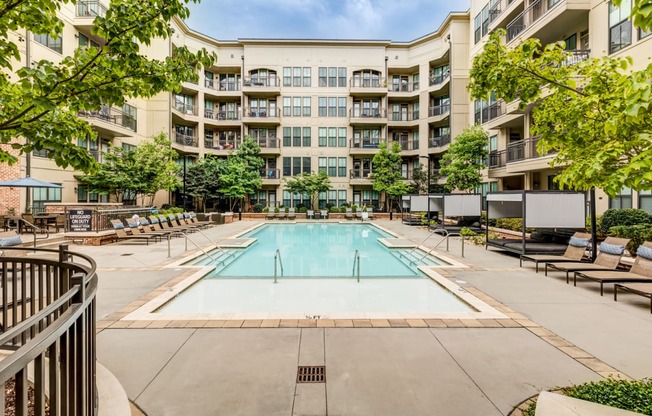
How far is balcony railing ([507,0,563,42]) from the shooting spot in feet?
57.1

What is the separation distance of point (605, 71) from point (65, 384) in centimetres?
625

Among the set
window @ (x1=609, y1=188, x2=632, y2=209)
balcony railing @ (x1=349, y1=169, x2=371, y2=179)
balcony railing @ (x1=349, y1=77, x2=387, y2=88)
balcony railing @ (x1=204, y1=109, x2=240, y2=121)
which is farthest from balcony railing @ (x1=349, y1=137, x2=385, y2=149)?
window @ (x1=609, y1=188, x2=632, y2=209)

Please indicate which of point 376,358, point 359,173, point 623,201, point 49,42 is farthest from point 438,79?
point 376,358

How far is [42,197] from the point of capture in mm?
19656

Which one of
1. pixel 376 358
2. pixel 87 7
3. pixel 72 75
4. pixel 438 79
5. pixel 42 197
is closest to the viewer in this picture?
pixel 72 75

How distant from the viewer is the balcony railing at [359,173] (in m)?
35.8

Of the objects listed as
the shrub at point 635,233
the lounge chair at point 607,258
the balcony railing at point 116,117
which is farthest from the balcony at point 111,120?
the shrub at point 635,233

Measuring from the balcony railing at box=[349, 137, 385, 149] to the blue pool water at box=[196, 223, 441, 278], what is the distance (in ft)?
57.9

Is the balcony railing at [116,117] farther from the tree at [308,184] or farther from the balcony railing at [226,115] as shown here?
the tree at [308,184]

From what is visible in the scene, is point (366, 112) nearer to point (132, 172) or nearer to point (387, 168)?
point (387, 168)

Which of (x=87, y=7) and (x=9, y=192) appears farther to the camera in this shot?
(x=87, y=7)

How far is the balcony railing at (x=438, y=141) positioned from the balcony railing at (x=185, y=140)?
24003mm

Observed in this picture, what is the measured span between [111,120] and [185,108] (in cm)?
1136

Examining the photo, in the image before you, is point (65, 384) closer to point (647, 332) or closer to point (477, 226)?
point (647, 332)
